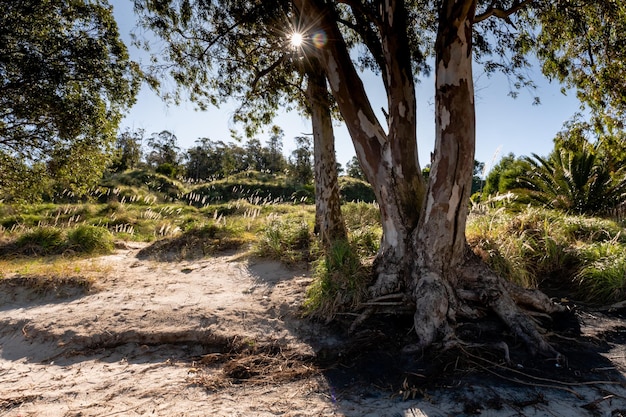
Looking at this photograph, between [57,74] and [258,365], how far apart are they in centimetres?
735

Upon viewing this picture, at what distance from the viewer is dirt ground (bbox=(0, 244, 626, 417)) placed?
243 centimetres

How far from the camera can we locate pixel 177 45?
7.05 meters

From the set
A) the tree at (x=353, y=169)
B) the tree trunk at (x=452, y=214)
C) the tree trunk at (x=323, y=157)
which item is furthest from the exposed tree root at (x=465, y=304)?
the tree at (x=353, y=169)

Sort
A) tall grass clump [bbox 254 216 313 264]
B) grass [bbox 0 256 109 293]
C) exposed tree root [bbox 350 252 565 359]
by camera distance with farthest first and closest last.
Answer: tall grass clump [bbox 254 216 313 264] < grass [bbox 0 256 109 293] < exposed tree root [bbox 350 252 565 359]

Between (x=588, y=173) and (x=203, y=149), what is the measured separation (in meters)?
37.5

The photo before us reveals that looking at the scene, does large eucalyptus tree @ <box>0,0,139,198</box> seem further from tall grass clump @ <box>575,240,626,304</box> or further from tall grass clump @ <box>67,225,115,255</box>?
tall grass clump @ <box>575,240,626,304</box>

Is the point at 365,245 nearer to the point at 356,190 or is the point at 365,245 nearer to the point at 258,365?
the point at 258,365

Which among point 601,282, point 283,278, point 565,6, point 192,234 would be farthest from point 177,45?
point 601,282

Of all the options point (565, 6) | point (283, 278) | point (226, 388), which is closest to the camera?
point (226, 388)

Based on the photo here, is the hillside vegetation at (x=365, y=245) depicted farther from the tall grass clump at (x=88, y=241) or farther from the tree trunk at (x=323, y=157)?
the tree trunk at (x=323, y=157)

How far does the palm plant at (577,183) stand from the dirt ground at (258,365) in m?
8.31

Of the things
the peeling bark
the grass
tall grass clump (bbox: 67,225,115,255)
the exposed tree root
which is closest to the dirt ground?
the exposed tree root

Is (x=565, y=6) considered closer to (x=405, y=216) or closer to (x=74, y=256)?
(x=405, y=216)

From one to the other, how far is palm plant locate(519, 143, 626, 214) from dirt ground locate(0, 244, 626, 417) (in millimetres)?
8309
